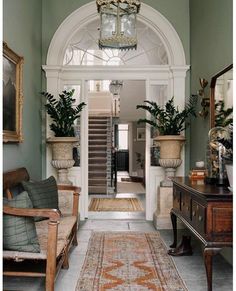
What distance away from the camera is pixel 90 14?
5707 mm

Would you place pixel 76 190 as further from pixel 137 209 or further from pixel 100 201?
pixel 100 201

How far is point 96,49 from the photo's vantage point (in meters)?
6.15

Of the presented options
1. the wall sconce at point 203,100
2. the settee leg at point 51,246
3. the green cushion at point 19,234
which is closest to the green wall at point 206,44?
the wall sconce at point 203,100

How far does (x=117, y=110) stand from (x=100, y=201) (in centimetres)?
432

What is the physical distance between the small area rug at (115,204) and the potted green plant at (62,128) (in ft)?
5.89

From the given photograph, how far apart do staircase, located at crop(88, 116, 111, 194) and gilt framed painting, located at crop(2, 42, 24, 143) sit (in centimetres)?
535

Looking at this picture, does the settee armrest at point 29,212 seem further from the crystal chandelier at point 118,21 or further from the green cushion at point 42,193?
the crystal chandelier at point 118,21

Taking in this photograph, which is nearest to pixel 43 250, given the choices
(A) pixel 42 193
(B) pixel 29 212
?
(B) pixel 29 212

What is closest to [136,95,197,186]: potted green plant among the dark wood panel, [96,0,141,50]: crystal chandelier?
[96,0,141,50]: crystal chandelier

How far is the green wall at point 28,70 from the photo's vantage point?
3.92 metres

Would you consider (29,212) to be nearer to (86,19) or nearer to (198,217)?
(198,217)

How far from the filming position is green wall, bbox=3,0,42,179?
392cm

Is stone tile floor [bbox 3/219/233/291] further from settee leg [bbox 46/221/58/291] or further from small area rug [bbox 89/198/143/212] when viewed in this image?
small area rug [bbox 89/198/143/212]

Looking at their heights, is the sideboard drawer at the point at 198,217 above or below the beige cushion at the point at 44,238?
above
